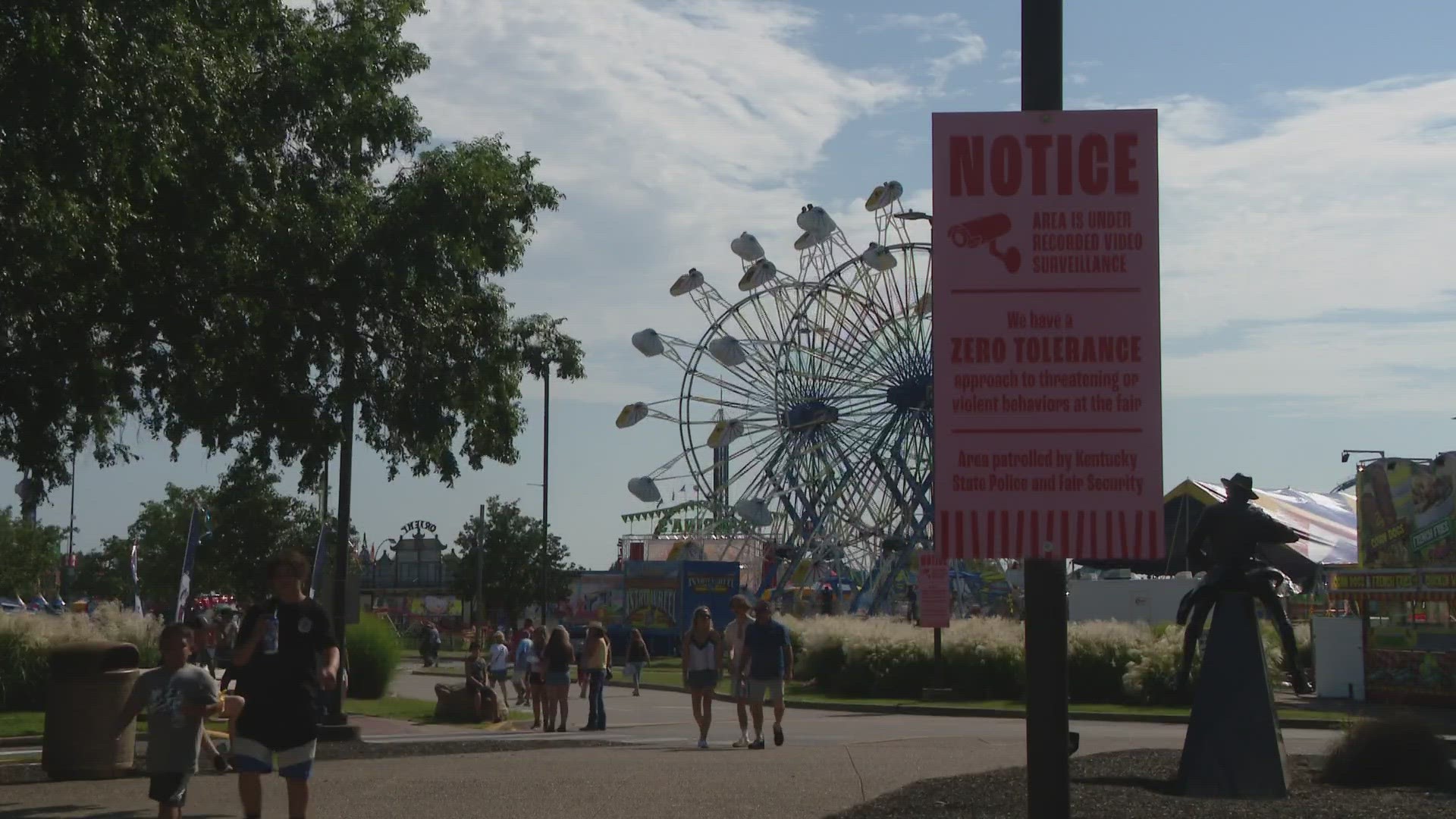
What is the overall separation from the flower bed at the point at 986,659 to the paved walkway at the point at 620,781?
7.47 meters

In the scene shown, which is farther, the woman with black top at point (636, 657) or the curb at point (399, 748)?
the woman with black top at point (636, 657)

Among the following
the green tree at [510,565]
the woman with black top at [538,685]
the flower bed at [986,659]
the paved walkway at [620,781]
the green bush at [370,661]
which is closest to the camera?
the paved walkway at [620,781]

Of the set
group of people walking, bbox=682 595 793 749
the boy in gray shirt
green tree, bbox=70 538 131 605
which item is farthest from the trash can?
green tree, bbox=70 538 131 605

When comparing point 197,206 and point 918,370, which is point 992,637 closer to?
point 918,370

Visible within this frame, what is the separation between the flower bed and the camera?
27.3 meters

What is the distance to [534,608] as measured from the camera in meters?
66.1

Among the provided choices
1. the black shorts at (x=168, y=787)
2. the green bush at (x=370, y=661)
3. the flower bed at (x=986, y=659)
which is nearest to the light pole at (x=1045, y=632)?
the black shorts at (x=168, y=787)

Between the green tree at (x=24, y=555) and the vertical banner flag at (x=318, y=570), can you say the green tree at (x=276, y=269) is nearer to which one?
the vertical banner flag at (x=318, y=570)

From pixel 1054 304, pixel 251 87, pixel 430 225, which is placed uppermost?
pixel 251 87

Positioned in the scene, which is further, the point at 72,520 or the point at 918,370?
the point at 72,520

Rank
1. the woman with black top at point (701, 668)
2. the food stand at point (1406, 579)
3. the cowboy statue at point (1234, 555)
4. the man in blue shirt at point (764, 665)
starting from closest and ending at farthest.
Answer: the cowboy statue at point (1234, 555) < the man in blue shirt at point (764, 665) < the woman with black top at point (701, 668) < the food stand at point (1406, 579)

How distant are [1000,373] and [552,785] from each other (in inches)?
316

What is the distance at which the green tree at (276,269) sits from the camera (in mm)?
14305

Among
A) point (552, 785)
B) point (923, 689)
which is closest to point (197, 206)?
point (552, 785)
